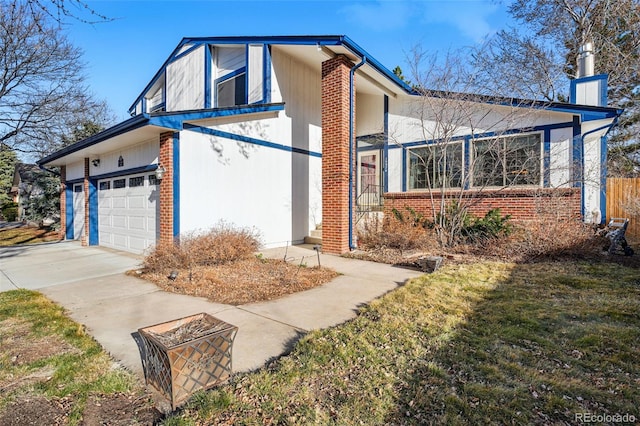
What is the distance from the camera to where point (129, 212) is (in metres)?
9.38

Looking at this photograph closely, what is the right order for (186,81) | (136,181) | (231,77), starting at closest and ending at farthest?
(136,181) → (231,77) → (186,81)

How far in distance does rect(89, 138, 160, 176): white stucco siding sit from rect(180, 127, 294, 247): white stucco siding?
1.05m

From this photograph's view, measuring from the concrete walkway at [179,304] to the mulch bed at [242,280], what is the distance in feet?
0.70

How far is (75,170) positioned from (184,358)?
13.6 meters

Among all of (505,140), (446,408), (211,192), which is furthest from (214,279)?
(505,140)

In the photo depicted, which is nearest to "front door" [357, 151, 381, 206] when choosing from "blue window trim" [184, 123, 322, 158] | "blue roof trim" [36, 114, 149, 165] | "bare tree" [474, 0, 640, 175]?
"blue window trim" [184, 123, 322, 158]

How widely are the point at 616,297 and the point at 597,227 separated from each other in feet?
17.5

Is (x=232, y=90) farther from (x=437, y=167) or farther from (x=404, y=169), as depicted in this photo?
(x=437, y=167)

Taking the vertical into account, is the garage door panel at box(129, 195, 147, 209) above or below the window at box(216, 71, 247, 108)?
below

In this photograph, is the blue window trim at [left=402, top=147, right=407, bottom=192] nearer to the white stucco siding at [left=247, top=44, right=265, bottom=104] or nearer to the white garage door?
the white stucco siding at [left=247, top=44, right=265, bottom=104]

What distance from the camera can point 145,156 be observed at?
8453 millimetres

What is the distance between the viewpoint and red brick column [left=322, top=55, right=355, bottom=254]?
869 cm

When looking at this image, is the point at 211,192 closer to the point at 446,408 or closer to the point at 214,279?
the point at 214,279

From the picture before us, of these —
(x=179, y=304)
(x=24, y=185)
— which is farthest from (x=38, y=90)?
(x=24, y=185)
